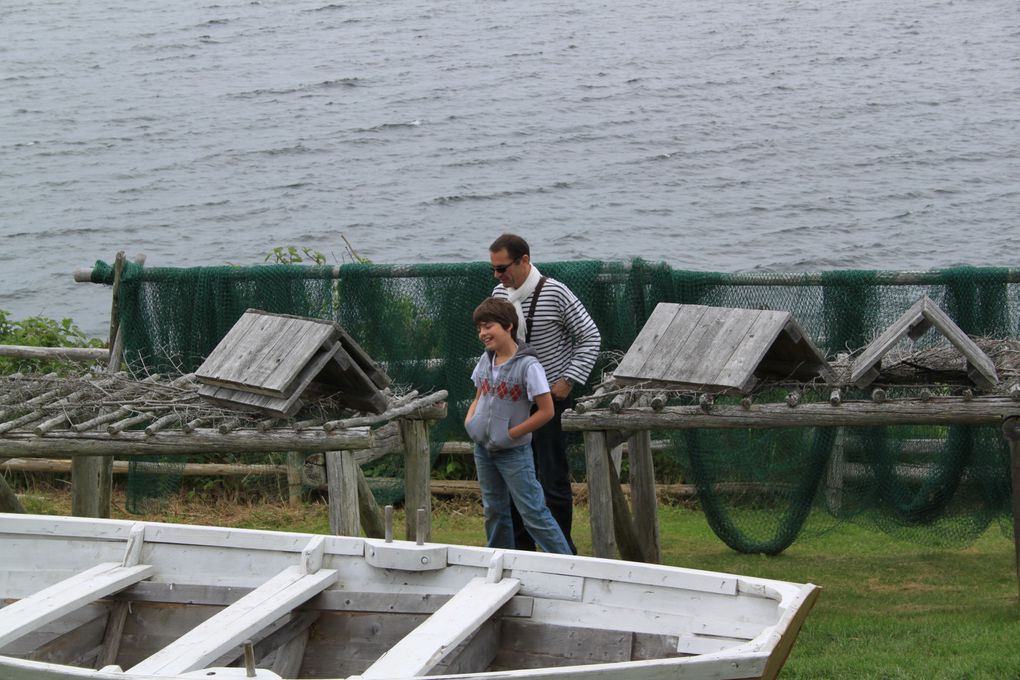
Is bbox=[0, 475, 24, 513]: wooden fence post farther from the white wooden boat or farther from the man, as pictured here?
the man

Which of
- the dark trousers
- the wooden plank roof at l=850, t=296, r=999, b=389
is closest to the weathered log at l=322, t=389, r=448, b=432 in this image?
the dark trousers

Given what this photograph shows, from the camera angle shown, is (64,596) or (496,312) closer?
(64,596)

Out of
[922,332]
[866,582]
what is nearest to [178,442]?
[922,332]

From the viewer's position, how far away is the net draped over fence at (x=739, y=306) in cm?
866

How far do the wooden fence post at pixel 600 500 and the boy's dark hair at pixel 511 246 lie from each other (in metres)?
1.13

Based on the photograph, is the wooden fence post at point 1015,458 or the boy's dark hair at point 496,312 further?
the wooden fence post at point 1015,458

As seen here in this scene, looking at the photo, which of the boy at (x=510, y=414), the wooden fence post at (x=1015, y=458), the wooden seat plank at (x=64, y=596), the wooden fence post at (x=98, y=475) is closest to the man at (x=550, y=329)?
the boy at (x=510, y=414)

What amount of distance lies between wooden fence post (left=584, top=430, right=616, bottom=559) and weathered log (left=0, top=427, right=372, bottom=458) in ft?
4.29

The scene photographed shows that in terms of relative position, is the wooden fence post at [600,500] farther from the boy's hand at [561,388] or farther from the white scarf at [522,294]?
the white scarf at [522,294]

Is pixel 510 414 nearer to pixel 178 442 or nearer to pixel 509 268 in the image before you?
pixel 509 268

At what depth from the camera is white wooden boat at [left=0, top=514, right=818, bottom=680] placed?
5.20m

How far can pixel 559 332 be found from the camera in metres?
7.51

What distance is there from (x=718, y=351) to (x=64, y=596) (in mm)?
3496

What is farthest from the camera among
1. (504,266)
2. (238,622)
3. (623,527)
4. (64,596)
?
(623,527)
